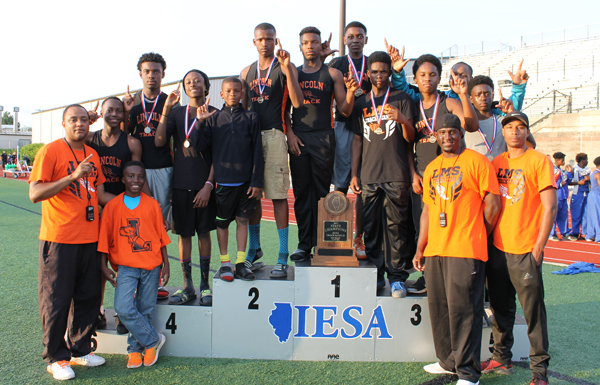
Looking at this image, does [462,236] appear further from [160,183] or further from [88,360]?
[88,360]

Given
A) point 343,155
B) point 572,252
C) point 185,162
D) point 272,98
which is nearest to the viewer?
point 185,162

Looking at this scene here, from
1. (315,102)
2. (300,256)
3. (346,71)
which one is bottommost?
(300,256)

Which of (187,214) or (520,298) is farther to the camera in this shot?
(187,214)

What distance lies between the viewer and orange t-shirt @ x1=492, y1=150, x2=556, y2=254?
341cm

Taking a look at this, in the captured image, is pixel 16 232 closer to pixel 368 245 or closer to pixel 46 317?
pixel 46 317

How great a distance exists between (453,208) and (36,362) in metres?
3.62

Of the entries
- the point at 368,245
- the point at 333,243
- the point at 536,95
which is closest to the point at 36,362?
the point at 333,243

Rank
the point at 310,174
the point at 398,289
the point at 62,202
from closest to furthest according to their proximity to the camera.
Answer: the point at 62,202, the point at 398,289, the point at 310,174

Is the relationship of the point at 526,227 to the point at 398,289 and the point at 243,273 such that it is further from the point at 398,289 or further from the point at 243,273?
the point at 243,273

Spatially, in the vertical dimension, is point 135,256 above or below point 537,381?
above

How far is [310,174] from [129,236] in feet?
5.95

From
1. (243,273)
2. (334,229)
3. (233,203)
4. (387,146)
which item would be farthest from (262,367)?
(387,146)

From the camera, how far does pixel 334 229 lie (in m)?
4.28

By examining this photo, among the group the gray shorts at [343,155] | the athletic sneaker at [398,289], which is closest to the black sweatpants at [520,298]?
the athletic sneaker at [398,289]
